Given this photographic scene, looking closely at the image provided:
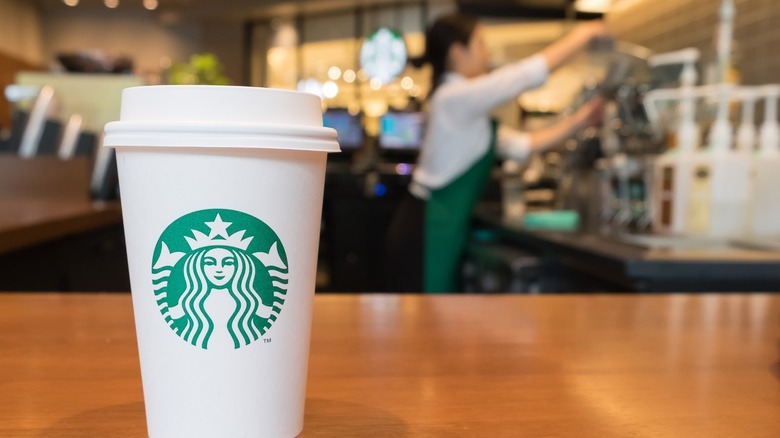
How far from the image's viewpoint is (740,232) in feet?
5.41

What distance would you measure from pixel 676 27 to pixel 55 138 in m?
2.39

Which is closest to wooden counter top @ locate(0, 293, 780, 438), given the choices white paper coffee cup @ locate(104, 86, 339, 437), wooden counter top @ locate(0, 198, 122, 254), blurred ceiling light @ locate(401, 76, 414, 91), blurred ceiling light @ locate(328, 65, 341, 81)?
white paper coffee cup @ locate(104, 86, 339, 437)

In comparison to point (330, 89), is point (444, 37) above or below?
below

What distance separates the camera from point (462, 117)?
231cm

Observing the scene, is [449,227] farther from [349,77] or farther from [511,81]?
[349,77]

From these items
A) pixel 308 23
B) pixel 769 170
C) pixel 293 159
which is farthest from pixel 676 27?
pixel 308 23

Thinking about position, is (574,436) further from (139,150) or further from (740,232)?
(740,232)

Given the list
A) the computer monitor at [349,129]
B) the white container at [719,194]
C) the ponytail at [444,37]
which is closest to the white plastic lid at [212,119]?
the white container at [719,194]

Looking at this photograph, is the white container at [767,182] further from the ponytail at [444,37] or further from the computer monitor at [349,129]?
the computer monitor at [349,129]

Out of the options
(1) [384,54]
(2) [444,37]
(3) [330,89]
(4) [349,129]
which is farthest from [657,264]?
(3) [330,89]

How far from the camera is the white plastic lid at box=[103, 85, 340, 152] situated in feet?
1.20

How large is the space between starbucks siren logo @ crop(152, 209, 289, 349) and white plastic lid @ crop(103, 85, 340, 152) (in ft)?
0.14

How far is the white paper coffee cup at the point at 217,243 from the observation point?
375 mm

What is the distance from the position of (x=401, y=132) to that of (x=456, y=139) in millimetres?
2684
